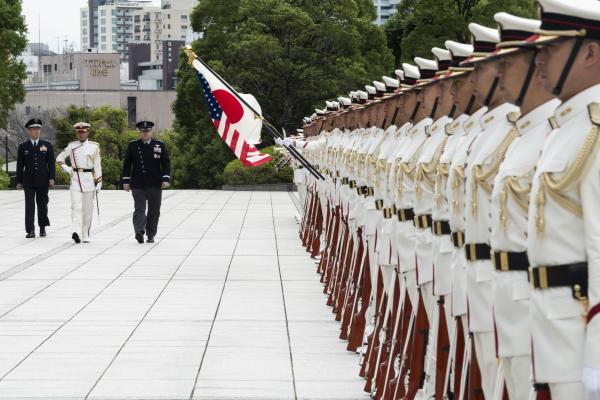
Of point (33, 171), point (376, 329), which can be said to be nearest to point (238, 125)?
point (33, 171)

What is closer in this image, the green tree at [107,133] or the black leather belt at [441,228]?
the black leather belt at [441,228]

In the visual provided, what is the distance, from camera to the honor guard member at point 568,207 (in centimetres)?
365

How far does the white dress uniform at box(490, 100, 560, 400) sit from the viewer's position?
13.8 ft

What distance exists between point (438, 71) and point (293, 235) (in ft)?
46.7

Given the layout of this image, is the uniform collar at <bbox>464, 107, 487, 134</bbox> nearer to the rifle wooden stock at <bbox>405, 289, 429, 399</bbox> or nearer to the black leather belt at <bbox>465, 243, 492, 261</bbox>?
the black leather belt at <bbox>465, 243, 492, 261</bbox>

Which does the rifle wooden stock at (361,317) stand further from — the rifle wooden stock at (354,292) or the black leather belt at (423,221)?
the black leather belt at (423,221)

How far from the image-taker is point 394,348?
6.82m

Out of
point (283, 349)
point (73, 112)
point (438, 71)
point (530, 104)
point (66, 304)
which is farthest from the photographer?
point (73, 112)

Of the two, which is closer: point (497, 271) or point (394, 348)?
point (497, 271)

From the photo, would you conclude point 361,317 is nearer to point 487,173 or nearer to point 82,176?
point 487,173

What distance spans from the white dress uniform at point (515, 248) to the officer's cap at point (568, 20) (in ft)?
1.61

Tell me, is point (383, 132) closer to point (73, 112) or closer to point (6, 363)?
point (6, 363)

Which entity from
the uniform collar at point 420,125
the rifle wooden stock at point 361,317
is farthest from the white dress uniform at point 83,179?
the uniform collar at point 420,125

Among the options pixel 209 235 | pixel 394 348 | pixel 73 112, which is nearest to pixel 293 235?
pixel 209 235
